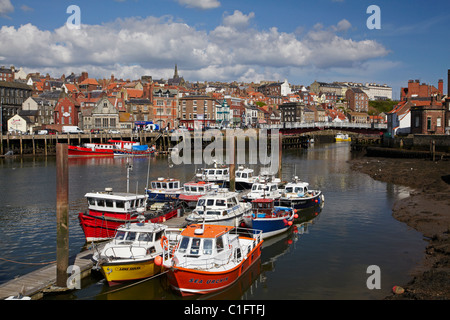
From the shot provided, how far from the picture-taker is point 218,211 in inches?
1061

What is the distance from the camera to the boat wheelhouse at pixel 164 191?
36781mm

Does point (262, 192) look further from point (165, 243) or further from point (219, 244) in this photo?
point (219, 244)

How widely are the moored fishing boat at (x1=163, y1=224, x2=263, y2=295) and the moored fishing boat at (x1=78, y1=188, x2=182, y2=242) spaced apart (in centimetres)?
600

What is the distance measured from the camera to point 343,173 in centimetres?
5719

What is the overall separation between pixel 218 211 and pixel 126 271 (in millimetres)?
8821

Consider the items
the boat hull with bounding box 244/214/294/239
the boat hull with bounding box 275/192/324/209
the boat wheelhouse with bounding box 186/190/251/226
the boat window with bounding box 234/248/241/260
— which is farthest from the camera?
the boat hull with bounding box 275/192/324/209

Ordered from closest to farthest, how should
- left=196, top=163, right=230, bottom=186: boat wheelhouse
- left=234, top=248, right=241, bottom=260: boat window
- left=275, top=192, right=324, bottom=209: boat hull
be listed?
1. left=234, top=248, right=241, bottom=260: boat window
2. left=275, top=192, right=324, bottom=209: boat hull
3. left=196, top=163, right=230, bottom=186: boat wheelhouse

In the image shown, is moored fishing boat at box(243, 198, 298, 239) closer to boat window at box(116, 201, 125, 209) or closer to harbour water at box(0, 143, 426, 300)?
harbour water at box(0, 143, 426, 300)

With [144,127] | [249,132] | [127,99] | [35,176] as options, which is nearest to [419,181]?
[35,176]

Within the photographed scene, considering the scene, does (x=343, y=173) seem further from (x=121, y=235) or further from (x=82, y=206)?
(x=121, y=235)

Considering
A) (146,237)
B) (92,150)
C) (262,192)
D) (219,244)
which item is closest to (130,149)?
(92,150)

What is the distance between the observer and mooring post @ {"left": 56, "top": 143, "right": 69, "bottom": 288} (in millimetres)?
18578

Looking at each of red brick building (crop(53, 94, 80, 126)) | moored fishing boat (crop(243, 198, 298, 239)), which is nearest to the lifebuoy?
moored fishing boat (crop(243, 198, 298, 239))

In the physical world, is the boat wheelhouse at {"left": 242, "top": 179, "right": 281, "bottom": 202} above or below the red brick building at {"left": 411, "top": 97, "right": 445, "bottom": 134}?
below
